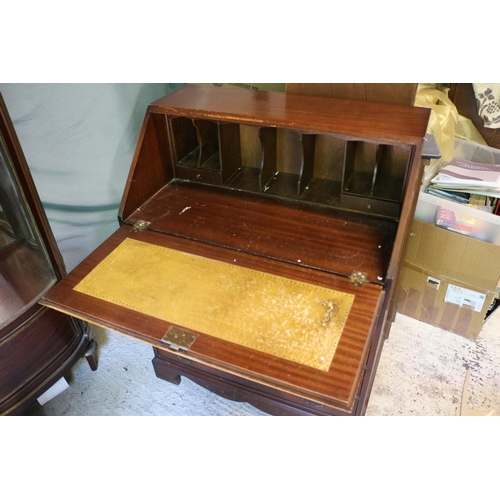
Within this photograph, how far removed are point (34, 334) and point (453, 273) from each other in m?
1.55

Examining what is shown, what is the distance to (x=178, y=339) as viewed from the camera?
104 centimetres

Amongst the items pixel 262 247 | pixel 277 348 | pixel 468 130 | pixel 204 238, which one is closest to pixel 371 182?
pixel 262 247

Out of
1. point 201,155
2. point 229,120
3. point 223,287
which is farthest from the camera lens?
point 201,155

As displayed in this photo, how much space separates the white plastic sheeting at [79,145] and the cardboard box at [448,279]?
1.25m

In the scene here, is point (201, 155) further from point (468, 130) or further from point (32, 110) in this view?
point (468, 130)

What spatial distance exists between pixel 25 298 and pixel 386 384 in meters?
1.33

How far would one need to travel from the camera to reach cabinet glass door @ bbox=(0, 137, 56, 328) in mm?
1352

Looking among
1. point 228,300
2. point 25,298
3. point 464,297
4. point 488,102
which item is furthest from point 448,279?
point 25,298

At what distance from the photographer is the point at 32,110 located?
1488mm

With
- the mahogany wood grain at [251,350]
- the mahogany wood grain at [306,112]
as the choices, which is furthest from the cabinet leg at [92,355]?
the mahogany wood grain at [306,112]

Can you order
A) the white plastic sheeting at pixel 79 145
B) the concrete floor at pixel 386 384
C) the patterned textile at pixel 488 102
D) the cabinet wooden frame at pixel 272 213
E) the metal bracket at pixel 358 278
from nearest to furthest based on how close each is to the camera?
the cabinet wooden frame at pixel 272 213, the metal bracket at pixel 358 278, the white plastic sheeting at pixel 79 145, the concrete floor at pixel 386 384, the patterned textile at pixel 488 102

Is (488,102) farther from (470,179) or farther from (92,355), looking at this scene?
(92,355)

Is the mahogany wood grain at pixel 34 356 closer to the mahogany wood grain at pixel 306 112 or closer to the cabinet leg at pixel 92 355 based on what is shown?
the cabinet leg at pixel 92 355

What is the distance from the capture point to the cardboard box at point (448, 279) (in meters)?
1.68
